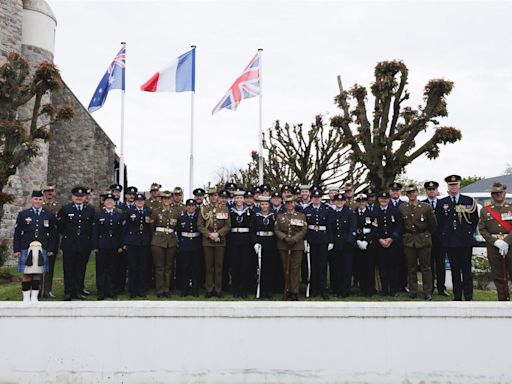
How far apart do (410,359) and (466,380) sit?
545 millimetres

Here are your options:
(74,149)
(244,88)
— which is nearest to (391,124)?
(244,88)

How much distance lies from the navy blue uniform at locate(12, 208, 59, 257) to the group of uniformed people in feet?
0.05

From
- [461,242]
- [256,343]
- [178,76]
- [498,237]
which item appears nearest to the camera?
[256,343]

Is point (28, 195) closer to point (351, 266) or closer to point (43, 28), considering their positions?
point (43, 28)

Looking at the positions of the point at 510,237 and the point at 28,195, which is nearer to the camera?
the point at 510,237

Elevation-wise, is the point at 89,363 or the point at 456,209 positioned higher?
the point at 456,209

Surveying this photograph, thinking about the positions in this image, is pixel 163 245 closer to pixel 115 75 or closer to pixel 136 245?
pixel 136 245

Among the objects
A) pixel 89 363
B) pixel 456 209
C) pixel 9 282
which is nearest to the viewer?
pixel 89 363

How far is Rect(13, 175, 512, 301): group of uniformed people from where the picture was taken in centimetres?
698

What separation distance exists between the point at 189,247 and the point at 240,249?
808 millimetres

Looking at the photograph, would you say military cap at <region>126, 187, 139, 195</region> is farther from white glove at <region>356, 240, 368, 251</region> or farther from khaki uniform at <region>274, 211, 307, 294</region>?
white glove at <region>356, 240, 368, 251</region>

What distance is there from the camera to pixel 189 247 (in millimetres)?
7383

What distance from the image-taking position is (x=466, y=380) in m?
4.38

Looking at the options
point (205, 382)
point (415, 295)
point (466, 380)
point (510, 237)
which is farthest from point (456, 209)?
point (205, 382)
